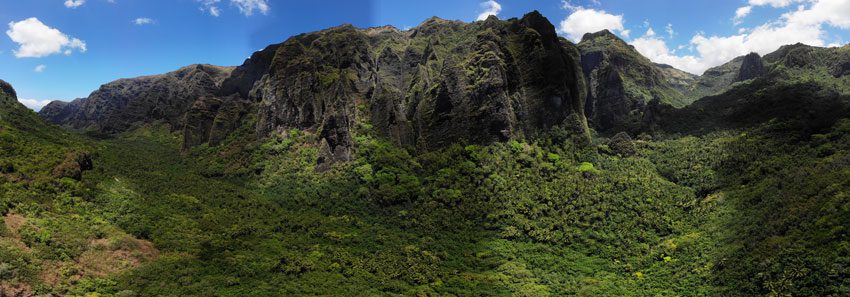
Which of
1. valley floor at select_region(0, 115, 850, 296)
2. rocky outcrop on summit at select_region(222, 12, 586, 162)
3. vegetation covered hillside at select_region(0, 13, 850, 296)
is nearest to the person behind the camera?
valley floor at select_region(0, 115, 850, 296)

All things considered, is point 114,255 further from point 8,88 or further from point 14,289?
point 8,88

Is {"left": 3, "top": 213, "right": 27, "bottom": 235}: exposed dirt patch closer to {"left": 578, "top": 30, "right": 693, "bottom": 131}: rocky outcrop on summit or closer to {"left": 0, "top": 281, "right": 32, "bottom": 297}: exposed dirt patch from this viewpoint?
{"left": 0, "top": 281, "right": 32, "bottom": 297}: exposed dirt patch

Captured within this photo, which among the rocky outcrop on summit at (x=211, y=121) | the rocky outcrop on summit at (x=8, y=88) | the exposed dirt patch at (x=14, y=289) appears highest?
the rocky outcrop on summit at (x=8, y=88)

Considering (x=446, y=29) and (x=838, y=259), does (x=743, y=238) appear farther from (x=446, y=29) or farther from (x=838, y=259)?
(x=446, y=29)

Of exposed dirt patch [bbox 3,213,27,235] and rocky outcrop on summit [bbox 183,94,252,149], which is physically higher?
rocky outcrop on summit [bbox 183,94,252,149]

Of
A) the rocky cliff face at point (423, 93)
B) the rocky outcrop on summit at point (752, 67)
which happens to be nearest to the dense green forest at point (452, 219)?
the rocky cliff face at point (423, 93)

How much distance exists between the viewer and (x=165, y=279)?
58.6 metres

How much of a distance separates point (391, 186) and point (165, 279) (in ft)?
147

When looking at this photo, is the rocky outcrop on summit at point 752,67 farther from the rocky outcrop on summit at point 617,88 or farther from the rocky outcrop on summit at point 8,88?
the rocky outcrop on summit at point 8,88

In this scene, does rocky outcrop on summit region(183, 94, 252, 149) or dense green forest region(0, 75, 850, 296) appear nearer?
dense green forest region(0, 75, 850, 296)

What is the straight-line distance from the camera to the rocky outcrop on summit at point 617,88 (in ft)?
487

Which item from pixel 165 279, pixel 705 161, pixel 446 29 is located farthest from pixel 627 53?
pixel 165 279

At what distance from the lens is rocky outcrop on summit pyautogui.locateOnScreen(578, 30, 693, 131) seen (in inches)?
5846

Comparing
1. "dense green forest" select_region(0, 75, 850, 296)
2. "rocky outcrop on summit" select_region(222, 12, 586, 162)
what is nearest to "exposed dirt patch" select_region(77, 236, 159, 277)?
"dense green forest" select_region(0, 75, 850, 296)
